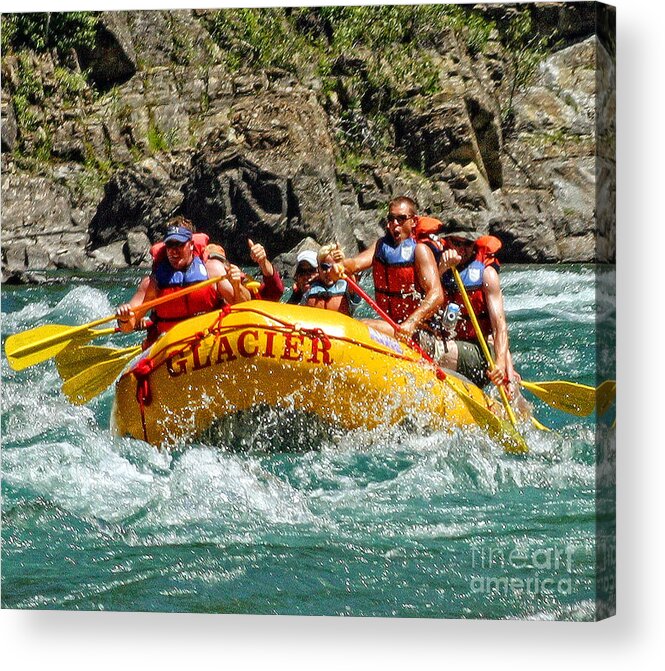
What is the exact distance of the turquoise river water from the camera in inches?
255

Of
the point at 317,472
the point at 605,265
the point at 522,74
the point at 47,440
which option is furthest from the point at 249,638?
the point at 522,74

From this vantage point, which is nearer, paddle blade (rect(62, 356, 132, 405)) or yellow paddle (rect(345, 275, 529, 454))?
yellow paddle (rect(345, 275, 529, 454))

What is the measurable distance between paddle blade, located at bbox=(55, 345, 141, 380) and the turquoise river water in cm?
5

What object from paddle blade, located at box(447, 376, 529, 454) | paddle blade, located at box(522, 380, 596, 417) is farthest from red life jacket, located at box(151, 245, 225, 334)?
paddle blade, located at box(522, 380, 596, 417)

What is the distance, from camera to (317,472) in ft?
21.9

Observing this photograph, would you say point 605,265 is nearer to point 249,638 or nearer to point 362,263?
point 362,263

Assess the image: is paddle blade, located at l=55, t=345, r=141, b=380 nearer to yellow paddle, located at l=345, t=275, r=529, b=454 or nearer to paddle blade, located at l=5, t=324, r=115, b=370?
paddle blade, located at l=5, t=324, r=115, b=370

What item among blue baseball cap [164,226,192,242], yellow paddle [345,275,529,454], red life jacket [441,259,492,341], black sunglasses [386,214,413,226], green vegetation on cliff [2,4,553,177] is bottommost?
yellow paddle [345,275,529,454]

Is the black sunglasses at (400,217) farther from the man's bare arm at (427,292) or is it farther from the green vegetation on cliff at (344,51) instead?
the green vegetation on cliff at (344,51)

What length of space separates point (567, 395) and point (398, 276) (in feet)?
2.82

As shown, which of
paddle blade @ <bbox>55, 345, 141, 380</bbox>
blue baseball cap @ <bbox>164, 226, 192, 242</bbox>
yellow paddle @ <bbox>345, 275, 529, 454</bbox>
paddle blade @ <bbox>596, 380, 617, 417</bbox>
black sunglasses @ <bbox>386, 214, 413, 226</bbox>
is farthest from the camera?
paddle blade @ <bbox>55, 345, 141, 380</bbox>

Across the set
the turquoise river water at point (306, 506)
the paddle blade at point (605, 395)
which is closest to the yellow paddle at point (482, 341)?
the turquoise river water at point (306, 506)

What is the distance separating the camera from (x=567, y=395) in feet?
21.2

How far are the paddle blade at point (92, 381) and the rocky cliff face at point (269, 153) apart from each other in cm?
43
